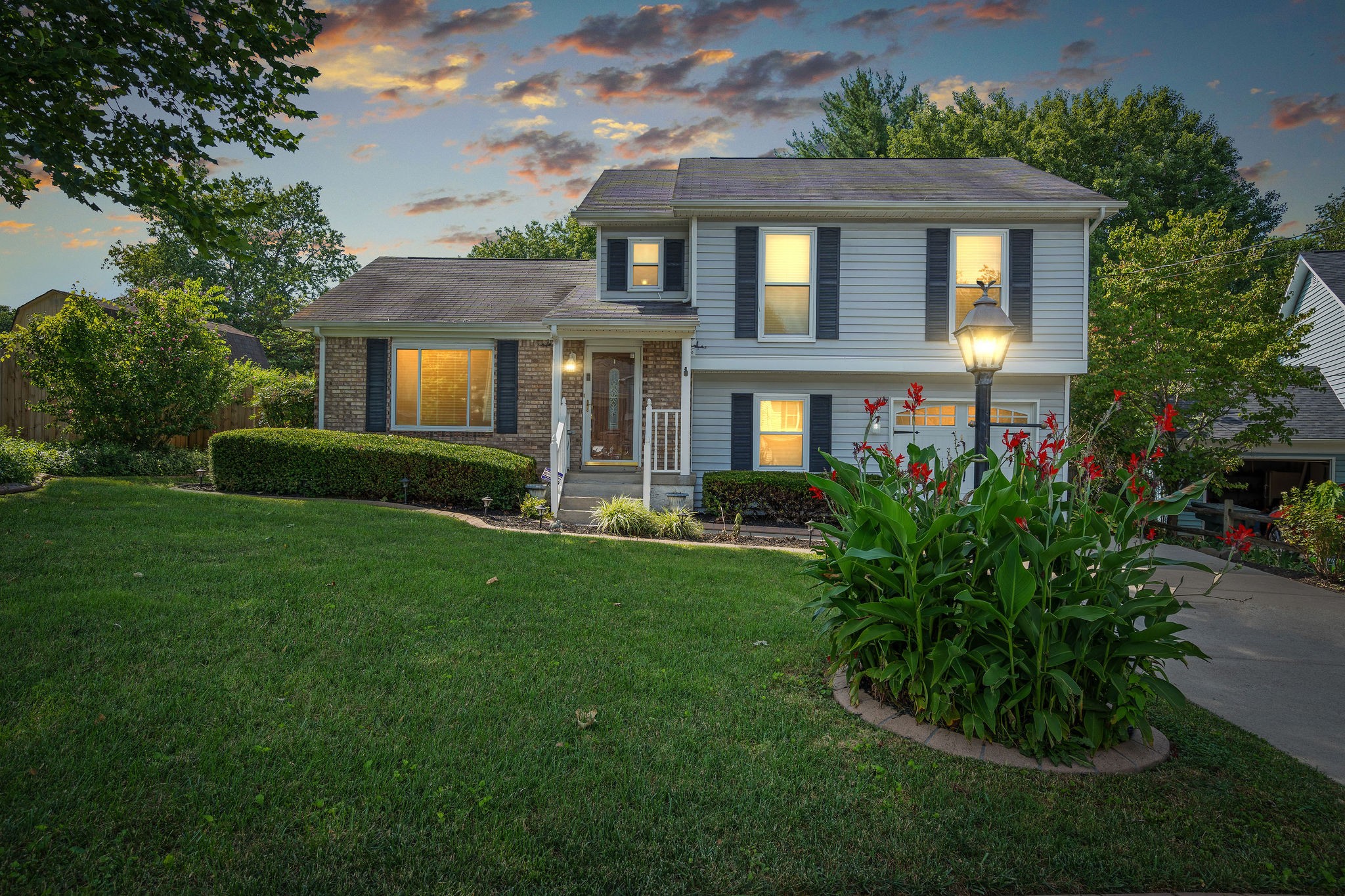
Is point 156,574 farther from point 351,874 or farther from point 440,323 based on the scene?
point 440,323

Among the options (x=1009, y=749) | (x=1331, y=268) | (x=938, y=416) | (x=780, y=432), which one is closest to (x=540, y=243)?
(x=780, y=432)

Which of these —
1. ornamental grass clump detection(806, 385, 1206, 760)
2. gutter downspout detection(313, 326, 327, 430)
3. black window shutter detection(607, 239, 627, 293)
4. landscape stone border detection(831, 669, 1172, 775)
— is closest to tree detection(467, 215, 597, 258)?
black window shutter detection(607, 239, 627, 293)

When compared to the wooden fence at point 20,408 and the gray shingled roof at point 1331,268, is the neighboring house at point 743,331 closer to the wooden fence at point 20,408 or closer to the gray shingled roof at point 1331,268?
the wooden fence at point 20,408

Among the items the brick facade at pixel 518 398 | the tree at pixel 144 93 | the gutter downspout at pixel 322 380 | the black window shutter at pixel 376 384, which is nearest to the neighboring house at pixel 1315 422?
the brick facade at pixel 518 398

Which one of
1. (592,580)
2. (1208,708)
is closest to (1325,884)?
(1208,708)

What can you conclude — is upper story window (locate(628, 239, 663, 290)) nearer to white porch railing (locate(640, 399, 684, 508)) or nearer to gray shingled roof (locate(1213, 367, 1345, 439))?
white porch railing (locate(640, 399, 684, 508))

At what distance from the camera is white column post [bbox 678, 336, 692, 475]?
1068 centimetres

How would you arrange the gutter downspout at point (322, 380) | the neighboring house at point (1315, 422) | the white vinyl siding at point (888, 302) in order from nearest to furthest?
1. the white vinyl siding at point (888, 302)
2. the gutter downspout at point (322, 380)
3. the neighboring house at point (1315, 422)

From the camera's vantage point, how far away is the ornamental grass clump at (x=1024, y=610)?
A: 2.75 metres

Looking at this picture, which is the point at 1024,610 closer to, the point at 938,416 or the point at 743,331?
the point at 743,331

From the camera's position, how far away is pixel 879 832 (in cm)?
231

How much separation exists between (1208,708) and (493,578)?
4947mm

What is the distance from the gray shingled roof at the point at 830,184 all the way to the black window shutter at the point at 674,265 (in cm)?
71

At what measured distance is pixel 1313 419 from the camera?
15211 millimetres
